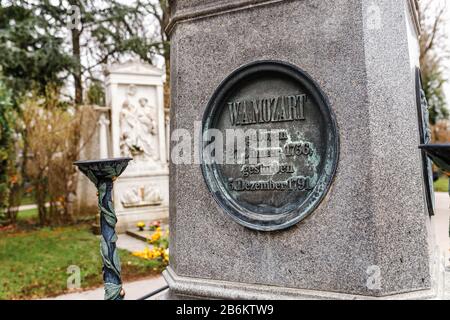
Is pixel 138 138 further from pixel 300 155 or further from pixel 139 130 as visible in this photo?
pixel 300 155

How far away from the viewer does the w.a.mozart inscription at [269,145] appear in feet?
9.63

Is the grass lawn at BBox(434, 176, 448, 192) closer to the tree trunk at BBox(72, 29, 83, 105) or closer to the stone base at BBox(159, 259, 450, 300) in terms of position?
the tree trunk at BBox(72, 29, 83, 105)

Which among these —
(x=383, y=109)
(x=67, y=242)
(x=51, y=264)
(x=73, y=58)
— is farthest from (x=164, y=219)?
(x=383, y=109)

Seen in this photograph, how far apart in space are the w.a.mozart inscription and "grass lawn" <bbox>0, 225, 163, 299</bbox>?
12.7ft

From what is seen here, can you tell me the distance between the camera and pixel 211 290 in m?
3.12

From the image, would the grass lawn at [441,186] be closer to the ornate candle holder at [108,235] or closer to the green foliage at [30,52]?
the green foliage at [30,52]

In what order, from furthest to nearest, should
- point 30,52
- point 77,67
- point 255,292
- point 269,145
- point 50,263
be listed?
point 77,67, point 30,52, point 50,263, point 269,145, point 255,292

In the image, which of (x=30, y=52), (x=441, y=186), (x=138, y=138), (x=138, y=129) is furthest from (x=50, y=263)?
(x=441, y=186)

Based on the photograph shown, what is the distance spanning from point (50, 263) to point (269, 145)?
593 cm

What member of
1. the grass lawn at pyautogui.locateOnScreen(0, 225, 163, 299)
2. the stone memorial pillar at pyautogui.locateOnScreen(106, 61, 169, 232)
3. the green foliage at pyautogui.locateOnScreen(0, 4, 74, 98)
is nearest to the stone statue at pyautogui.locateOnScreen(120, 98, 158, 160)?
the stone memorial pillar at pyautogui.locateOnScreen(106, 61, 169, 232)

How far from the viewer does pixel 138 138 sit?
11.6 meters

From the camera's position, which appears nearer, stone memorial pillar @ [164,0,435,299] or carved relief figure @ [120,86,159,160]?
stone memorial pillar @ [164,0,435,299]

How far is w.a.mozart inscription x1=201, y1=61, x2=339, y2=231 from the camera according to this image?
2.94m
